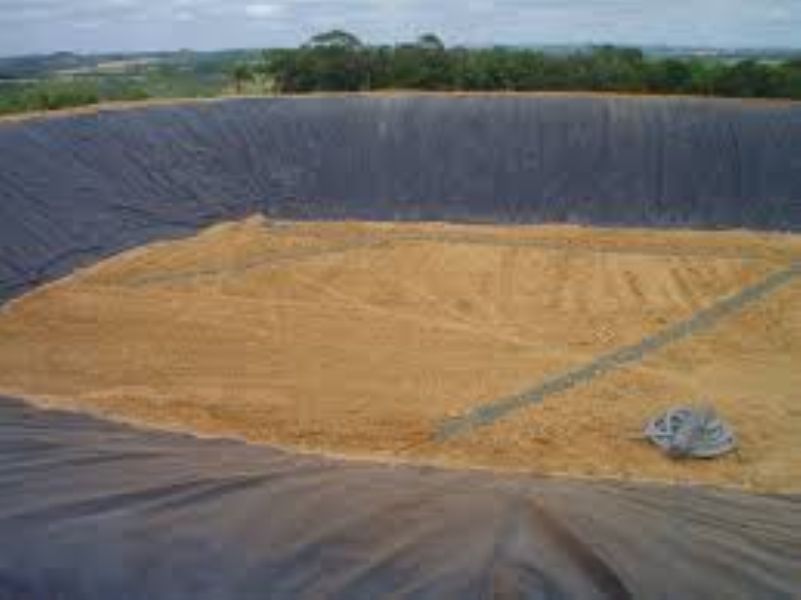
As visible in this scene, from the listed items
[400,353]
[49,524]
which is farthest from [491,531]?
[400,353]

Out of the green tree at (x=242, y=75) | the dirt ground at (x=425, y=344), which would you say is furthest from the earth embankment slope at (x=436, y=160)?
the green tree at (x=242, y=75)

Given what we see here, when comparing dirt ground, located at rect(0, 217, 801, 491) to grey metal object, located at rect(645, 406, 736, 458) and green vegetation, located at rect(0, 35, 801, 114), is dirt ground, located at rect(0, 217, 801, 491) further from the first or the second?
green vegetation, located at rect(0, 35, 801, 114)

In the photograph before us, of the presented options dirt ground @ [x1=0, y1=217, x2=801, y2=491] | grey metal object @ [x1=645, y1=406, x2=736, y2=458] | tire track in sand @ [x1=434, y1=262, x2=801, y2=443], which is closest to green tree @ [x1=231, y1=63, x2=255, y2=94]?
dirt ground @ [x1=0, y1=217, x2=801, y2=491]

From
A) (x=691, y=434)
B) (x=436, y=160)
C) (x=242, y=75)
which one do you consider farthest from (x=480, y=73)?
(x=691, y=434)

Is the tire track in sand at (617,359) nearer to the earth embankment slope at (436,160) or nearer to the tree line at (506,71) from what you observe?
the earth embankment slope at (436,160)

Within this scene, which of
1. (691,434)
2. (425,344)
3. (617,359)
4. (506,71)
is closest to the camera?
(691,434)

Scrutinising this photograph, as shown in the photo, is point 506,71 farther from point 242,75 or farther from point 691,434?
point 691,434
